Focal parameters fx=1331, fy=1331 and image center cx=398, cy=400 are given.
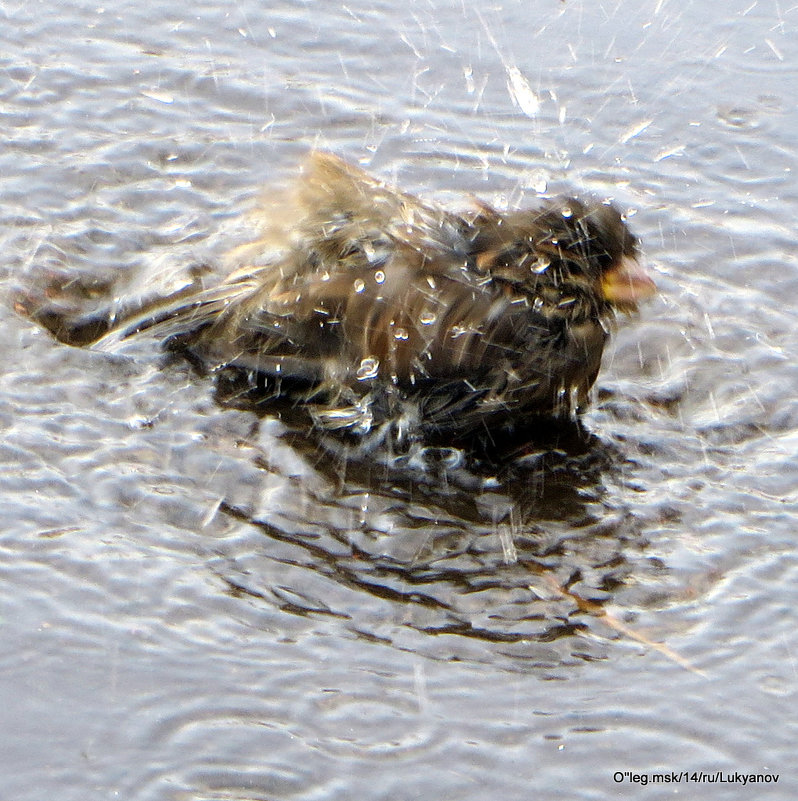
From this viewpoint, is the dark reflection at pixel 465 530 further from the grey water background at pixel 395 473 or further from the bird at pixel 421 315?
the bird at pixel 421 315

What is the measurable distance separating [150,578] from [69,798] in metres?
0.88

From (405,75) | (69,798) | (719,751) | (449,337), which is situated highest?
(405,75)

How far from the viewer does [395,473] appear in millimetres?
4691

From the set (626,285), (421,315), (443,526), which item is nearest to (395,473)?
(443,526)

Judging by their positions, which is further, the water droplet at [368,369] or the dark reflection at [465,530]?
the water droplet at [368,369]

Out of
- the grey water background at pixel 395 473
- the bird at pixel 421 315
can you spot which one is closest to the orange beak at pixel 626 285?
the bird at pixel 421 315

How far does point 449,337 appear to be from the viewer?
4.82 m

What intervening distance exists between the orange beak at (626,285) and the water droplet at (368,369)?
926mm

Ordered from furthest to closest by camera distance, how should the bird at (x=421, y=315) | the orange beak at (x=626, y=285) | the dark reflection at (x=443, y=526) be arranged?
1. the orange beak at (x=626, y=285)
2. the bird at (x=421, y=315)
3. the dark reflection at (x=443, y=526)

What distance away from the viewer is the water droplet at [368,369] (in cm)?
487

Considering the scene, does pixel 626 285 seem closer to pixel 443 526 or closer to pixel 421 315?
pixel 421 315

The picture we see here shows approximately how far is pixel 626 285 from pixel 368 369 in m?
1.06

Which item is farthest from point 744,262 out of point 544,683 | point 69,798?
point 69,798

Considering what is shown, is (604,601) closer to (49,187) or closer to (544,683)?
(544,683)
